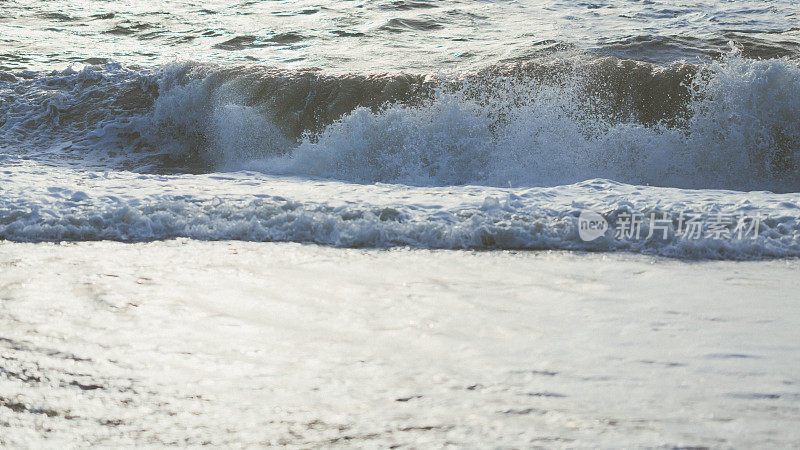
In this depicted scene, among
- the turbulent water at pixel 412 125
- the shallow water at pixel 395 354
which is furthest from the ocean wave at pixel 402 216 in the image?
the shallow water at pixel 395 354

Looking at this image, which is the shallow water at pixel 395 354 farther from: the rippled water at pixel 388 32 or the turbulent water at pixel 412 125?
the rippled water at pixel 388 32

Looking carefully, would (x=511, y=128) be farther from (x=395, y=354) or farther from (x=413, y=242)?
(x=395, y=354)

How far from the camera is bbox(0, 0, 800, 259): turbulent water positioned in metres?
4.80

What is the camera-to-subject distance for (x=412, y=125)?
7816 mm

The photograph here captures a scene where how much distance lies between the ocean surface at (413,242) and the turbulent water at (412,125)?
0.04m

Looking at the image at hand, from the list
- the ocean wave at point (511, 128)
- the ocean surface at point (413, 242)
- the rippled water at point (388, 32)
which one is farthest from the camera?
the rippled water at point (388, 32)

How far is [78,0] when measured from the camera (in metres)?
16.4

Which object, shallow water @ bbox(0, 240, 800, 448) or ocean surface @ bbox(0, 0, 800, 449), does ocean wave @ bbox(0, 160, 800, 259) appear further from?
shallow water @ bbox(0, 240, 800, 448)

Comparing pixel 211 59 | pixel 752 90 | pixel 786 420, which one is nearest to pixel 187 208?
pixel 786 420

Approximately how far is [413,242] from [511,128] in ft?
11.4

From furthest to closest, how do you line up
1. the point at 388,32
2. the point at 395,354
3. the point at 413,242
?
the point at 388,32 < the point at 413,242 < the point at 395,354

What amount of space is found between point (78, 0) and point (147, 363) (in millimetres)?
16406

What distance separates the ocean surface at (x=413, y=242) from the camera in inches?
86.0

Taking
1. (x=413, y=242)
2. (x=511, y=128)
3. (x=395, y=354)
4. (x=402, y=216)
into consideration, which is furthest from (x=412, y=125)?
(x=395, y=354)
